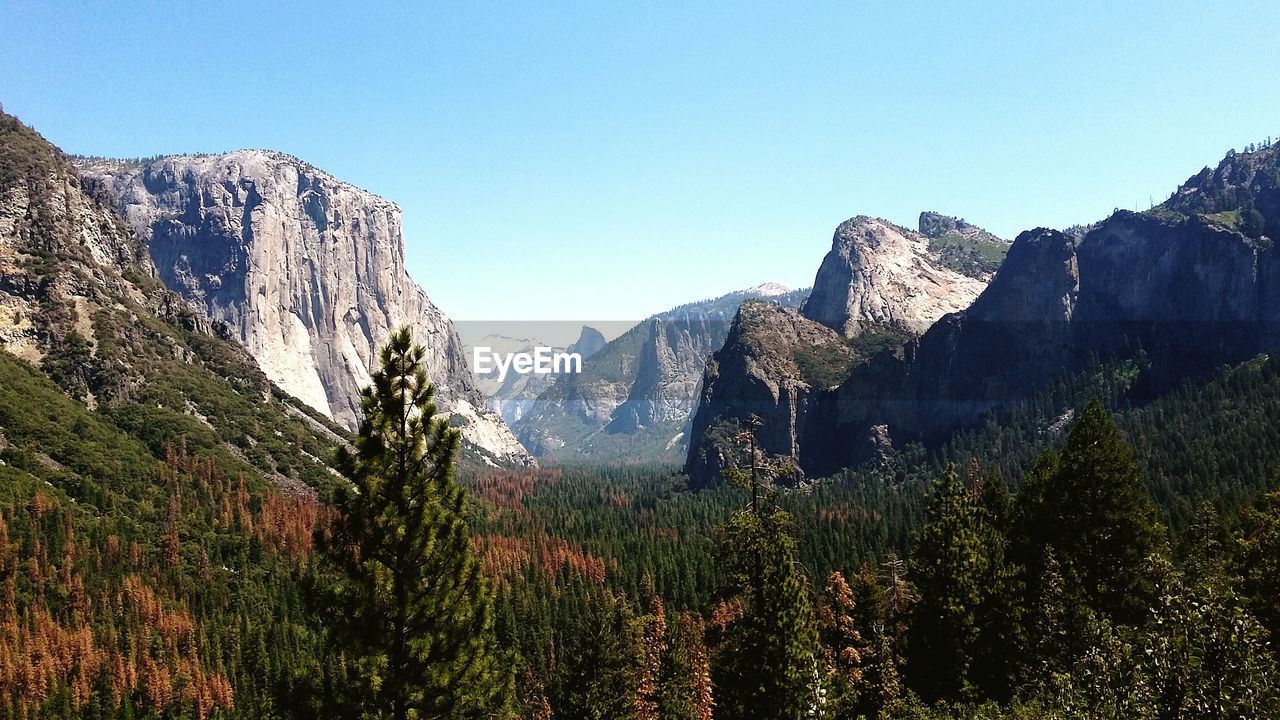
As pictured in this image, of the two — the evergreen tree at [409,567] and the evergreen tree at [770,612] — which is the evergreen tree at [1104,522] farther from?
the evergreen tree at [409,567]

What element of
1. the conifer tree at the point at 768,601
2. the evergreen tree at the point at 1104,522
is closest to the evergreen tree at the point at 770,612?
the conifer tree at the point at 768,601

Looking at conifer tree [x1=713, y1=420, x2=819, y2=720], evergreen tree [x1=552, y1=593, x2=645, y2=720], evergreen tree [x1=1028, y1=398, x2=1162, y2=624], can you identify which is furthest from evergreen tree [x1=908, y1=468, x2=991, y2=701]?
evergreen tree [x1=552, y1=593, x2=645, y2=720]

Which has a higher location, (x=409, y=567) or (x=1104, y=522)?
(x=409, y=567)

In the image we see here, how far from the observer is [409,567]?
21.3 metres

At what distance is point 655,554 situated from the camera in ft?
518

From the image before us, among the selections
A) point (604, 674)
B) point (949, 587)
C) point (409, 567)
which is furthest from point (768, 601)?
point (604, 674)

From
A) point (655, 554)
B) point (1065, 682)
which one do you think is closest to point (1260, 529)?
point (1065, 682)

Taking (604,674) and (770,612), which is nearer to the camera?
(770,612)

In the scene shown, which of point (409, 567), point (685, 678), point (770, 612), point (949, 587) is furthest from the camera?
point (685, 678)

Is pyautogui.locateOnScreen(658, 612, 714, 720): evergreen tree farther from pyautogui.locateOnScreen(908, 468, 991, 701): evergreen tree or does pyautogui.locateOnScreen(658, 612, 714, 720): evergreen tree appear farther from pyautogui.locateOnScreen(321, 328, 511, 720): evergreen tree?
pyautogui.locateOnScreen(321, 328, 511, 720): evergreen tree

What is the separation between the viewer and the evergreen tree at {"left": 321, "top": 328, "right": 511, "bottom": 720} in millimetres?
20578

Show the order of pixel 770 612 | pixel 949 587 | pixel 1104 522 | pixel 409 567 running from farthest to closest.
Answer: pixel 1104 522, pixel 949 587, pixel 770 612, pixel 409 567

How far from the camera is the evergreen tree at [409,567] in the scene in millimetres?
20578

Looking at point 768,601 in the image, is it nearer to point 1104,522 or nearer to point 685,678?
point 1104,522
